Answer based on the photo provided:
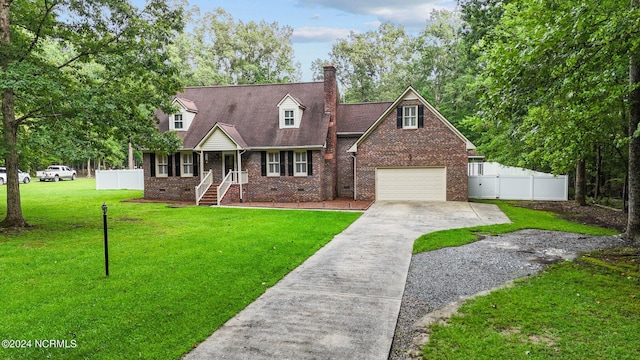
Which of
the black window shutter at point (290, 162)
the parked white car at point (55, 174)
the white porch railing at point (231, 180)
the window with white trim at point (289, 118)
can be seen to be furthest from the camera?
the parked white car at point (55, 174)

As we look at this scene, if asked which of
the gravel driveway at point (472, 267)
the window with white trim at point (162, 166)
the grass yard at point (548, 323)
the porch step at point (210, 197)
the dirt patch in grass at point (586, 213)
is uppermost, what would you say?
the window with white trim at point (162, 166)

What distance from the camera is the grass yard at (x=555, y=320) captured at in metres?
4.20

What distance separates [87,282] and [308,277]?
371 cm

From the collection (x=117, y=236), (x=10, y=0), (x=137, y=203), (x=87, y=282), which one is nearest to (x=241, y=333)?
(x=87, y=282)

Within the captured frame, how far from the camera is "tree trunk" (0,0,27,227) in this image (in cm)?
1120

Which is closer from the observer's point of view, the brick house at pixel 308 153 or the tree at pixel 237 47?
the brick house at pixel 308 153

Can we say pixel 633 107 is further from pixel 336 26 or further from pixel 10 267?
pixel 336 26

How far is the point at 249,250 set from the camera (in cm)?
893

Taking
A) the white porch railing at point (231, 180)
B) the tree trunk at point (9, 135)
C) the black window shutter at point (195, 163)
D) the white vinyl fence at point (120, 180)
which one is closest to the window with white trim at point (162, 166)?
the black window shutter at point (195, 163)

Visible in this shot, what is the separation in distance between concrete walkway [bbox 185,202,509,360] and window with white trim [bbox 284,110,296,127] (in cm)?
1251

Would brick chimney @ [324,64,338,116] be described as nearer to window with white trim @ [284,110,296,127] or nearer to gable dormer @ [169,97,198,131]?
window with white trim @ [284,110,296,127]

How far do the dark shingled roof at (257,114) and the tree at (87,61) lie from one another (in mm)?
7781

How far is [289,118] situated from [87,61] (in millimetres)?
10681

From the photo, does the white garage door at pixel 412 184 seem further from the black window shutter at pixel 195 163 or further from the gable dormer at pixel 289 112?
the black window shutter at pixel 195 163
